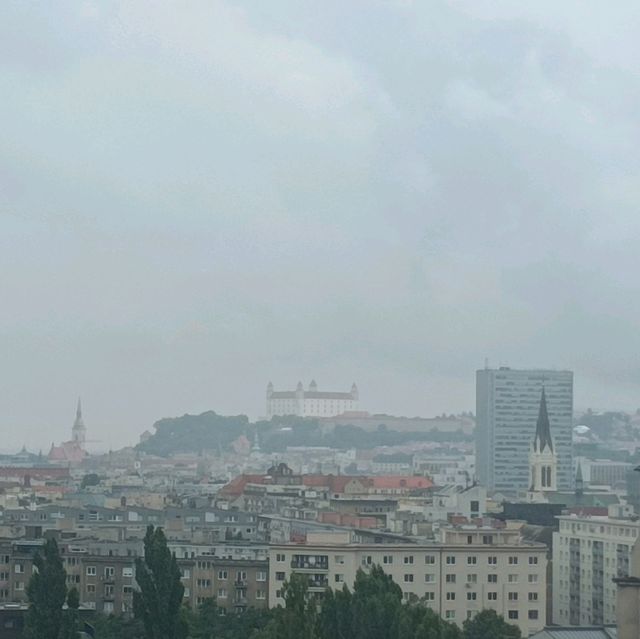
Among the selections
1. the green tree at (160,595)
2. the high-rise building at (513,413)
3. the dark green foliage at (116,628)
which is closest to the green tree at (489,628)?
the dark green foliage at (116,628)

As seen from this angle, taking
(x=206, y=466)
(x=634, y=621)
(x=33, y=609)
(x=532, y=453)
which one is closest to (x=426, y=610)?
(x=33, y=609)

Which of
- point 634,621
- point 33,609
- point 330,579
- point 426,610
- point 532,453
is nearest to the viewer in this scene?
point 634,621

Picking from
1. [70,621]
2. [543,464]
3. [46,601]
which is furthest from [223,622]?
[543,464]

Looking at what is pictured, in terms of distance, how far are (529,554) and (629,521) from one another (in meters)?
6.84

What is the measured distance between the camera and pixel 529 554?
47656 mm

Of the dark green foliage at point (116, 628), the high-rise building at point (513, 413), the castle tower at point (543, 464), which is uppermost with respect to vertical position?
the high-rise building at point (513, 413)

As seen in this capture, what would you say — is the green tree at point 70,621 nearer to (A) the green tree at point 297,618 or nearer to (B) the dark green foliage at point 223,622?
(A) the green tree at point 297,618

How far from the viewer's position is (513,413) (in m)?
163

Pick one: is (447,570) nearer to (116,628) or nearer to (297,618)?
(116,628)

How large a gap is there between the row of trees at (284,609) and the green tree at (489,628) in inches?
222

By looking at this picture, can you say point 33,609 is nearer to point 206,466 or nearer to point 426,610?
point 426,610

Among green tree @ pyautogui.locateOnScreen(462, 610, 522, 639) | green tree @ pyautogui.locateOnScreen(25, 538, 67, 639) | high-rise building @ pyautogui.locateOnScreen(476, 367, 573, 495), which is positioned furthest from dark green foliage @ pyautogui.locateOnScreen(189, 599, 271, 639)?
high-rise building @ pyautogui.locateOnScreen(476, 367, 573, 495)

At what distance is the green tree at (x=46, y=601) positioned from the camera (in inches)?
1391

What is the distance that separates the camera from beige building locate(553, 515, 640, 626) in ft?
172
